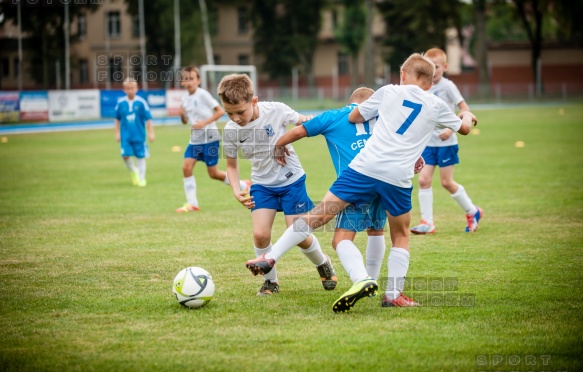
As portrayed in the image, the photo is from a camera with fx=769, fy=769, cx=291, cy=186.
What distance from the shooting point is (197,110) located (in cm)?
1297

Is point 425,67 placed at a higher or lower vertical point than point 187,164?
higher

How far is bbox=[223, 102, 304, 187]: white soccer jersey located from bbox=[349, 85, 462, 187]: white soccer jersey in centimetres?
91

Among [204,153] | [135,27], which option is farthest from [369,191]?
[135,27]

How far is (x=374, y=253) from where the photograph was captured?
252 inches

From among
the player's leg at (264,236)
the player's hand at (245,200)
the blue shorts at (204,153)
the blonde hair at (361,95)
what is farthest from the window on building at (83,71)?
the blonde hair at (361,95)

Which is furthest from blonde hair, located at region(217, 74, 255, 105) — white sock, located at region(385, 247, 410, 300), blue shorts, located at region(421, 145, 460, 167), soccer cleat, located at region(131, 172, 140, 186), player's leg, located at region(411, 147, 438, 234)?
soccer cleat, located at region(131, 172, 140, 186)

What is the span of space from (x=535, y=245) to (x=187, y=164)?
18.8 ft

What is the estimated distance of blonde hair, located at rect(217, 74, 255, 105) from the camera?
617 cm

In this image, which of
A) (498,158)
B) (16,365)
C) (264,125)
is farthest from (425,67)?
(498,158)

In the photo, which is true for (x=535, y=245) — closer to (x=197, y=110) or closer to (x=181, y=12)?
(x=197, y=110)

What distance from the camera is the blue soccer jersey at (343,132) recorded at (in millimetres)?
6086

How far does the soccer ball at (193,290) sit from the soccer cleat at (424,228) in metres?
4.25

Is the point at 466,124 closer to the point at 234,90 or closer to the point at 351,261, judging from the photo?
the point at 351,261

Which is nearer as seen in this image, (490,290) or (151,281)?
(490,290)
